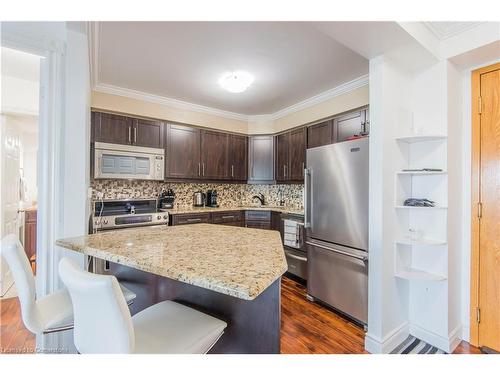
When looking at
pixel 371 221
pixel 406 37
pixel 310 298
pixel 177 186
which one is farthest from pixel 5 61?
pixel 310 298

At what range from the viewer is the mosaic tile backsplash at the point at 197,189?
336 cm

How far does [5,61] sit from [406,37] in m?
3.44

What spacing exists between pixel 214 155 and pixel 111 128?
1426 millimetres

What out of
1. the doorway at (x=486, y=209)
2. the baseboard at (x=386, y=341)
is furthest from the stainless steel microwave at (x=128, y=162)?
the doorway at (x=486, y=209)

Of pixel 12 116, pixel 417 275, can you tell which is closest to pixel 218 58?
pixel 417 275

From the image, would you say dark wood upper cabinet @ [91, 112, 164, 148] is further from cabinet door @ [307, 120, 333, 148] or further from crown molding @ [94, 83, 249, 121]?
cabinet door @ [307, 120, 333, 148]

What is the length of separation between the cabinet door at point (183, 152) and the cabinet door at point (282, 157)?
48.3 inches

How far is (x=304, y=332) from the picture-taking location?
2.17 meters

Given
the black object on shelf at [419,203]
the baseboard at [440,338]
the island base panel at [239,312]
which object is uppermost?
the black object on shelf at [419,203]

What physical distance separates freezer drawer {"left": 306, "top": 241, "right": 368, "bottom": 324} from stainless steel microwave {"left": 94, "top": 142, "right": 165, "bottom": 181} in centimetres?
215

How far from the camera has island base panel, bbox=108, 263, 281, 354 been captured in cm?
100

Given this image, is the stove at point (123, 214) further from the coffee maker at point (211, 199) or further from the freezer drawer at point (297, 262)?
the freezer drawer at point (297, 262)
